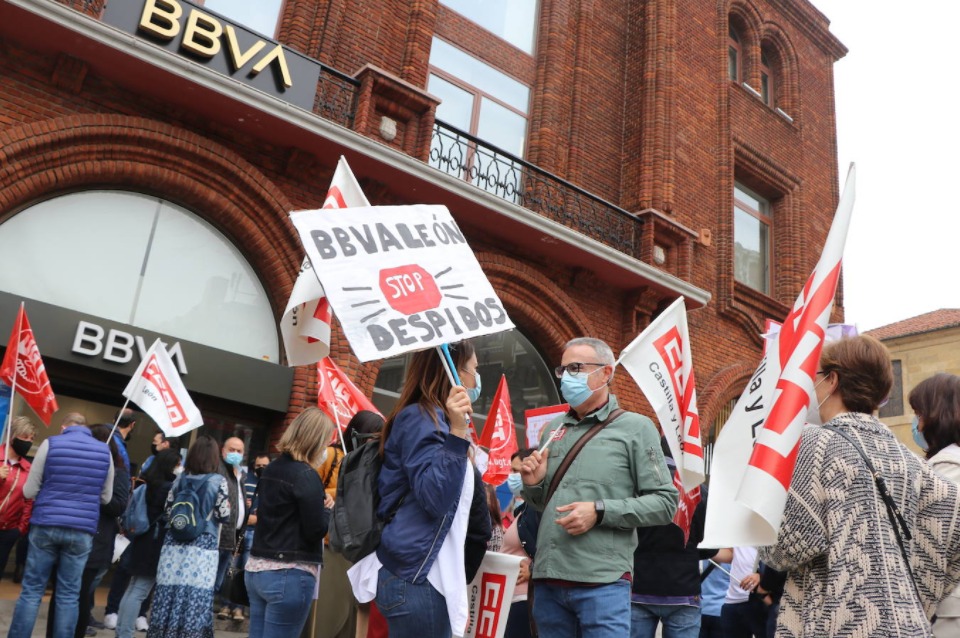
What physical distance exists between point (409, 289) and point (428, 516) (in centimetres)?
98

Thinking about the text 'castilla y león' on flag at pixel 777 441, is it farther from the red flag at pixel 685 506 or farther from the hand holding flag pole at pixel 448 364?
the red flag at pixel 685 506

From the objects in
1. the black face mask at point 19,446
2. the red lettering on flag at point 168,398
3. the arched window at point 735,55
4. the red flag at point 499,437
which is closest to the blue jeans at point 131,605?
the red lettering on flag at point 168,398

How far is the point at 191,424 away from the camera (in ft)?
22.8

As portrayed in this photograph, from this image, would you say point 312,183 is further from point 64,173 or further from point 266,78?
point 64,173

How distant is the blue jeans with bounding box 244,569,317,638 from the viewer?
4.17m

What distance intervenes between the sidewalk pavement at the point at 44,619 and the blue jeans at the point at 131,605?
1178 mm

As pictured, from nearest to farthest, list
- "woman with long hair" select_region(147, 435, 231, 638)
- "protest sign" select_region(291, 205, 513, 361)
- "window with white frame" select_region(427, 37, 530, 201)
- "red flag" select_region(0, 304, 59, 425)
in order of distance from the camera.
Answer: "protest sign" select_region(291, 205, 513, 361)
"woman with long hair" select_region(147, 435, 231, 638)
"red flag" select_region(0, 304, 59, 425)
"window with white frame" select_region(427, 37, 530, 201)

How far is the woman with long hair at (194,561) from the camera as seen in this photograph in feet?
18.4

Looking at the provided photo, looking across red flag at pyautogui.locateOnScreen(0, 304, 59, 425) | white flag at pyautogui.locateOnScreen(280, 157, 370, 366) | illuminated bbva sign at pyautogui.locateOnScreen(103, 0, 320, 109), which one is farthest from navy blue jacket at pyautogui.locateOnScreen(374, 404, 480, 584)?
illuminated bbva sign at pyautogui.locateOnScreen(103, 0, 320, 109)

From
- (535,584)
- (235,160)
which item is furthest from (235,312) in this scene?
(535,584)

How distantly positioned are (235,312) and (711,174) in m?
9.41

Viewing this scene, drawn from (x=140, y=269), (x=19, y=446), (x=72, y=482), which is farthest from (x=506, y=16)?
(x=72, y=482)

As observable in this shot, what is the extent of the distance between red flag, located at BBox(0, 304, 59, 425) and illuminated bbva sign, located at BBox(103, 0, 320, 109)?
3.45 m

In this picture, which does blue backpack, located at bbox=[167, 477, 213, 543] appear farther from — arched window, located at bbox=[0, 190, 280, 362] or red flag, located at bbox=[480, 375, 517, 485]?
red flag, located at bbox=[480, 375, 517, 485]
